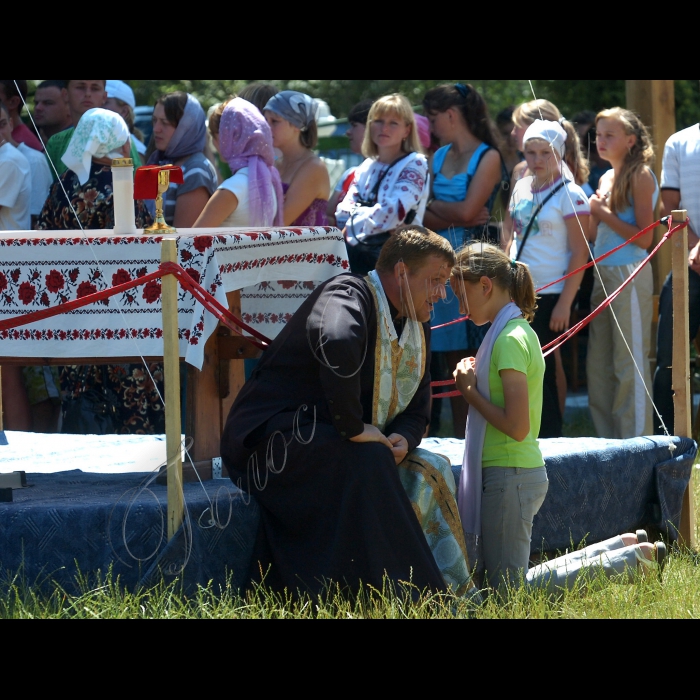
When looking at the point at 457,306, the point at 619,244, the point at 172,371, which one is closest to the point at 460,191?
the point at 457,306

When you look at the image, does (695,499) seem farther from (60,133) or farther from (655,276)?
→ (60,133)

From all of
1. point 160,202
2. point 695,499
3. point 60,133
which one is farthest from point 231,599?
point 60,133

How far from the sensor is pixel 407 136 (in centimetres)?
528

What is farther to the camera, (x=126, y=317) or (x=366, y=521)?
(x=126, y=317)

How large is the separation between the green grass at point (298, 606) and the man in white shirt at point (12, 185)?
8.51 feet

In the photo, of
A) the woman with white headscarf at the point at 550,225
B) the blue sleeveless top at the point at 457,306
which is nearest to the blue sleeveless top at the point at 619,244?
the woman with white headscarf at the point at 550,225

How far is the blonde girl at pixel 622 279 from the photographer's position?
18.2 feet

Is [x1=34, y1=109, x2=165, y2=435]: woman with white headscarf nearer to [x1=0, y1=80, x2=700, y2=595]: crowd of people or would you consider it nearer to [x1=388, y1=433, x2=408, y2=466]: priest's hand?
[x1=0, y1=80, x2=700, y2=595]: crowd of people

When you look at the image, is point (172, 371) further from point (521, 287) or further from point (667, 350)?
point (667, 350)

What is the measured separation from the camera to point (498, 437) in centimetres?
358

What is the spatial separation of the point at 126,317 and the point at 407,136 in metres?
2.09

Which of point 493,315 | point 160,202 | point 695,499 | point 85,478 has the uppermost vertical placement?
point 160,202

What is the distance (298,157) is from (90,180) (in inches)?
43.0

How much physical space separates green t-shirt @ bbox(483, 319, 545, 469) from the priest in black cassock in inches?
7.0
